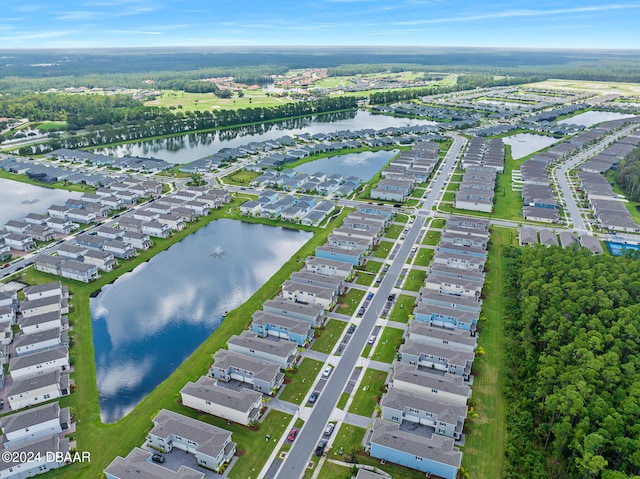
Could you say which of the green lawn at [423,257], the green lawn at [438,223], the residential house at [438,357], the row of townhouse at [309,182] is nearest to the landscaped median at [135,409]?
the residential house at [438,357]

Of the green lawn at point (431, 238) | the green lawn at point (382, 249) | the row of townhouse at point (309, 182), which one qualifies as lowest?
the green lawn at point (382, 249)

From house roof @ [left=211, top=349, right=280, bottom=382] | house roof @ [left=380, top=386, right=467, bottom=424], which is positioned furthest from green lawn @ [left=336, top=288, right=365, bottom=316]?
house roof @ [left=380, top=386, right=467, bottom=424]

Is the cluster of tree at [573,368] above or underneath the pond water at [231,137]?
underneath

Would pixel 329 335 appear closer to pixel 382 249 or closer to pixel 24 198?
pixel 382 249

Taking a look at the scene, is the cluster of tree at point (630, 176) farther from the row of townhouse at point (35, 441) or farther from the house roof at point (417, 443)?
the row of townhouse at point (35, 441)

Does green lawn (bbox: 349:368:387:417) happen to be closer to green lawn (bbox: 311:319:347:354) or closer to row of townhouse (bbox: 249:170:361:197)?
green lawn (bbox: 311:319:347:354)

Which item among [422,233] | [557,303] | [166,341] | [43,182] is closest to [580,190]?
[422,233]

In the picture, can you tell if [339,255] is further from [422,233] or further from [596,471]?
[596,471]
